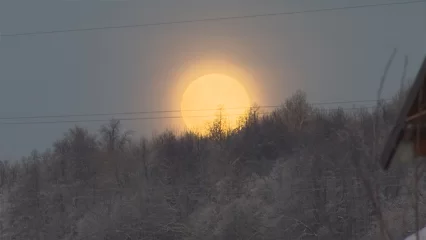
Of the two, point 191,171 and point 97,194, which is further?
point 191,171

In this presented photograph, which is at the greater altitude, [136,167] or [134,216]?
[136,167]

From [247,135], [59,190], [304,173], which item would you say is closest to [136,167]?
[59,190]

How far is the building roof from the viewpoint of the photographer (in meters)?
5.59

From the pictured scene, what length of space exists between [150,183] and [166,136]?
27.3ft

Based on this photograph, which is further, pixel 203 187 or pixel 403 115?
pixel 203 187

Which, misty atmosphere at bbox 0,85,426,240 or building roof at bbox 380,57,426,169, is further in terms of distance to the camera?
misty atmosphere at bbox 0,85,426,240

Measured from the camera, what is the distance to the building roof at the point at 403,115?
5.59 meters

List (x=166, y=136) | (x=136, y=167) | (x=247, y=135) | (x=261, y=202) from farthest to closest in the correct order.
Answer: (x=166, y=136), (x=247, y=135), (x=136, y=167), (x=261, y=202)

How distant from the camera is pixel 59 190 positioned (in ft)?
143

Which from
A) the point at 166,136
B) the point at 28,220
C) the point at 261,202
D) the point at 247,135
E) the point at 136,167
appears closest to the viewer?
the point at 261,202

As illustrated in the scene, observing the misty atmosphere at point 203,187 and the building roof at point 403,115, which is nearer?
the building roof at point 403,115

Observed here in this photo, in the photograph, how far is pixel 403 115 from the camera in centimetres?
581

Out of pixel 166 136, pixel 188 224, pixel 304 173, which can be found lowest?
pixel 188 224

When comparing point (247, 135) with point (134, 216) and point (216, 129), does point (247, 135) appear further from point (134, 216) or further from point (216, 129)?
point (134, 216)
